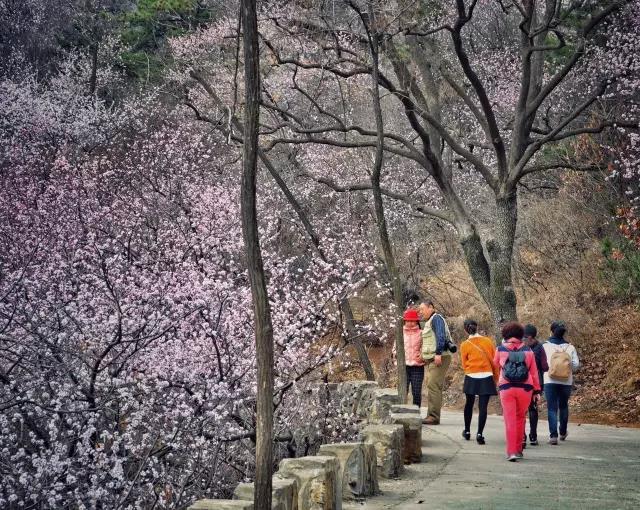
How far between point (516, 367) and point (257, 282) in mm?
5456

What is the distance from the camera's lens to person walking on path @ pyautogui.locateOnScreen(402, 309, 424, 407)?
13.8 m

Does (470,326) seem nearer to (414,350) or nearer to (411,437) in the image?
(411,437)

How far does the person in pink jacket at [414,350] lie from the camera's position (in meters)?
13.8

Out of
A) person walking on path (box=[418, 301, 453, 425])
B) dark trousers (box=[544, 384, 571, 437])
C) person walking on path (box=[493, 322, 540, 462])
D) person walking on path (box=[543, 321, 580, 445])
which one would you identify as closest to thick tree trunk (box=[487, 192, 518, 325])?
person walking on path (box=[418, 301, 453, 425])

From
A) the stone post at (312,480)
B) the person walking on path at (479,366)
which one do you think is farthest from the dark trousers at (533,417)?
the stone post at (312,480)

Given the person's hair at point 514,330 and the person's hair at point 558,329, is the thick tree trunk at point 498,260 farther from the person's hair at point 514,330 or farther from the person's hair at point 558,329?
the person's hair at point 514,330

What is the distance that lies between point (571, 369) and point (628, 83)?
9355mm

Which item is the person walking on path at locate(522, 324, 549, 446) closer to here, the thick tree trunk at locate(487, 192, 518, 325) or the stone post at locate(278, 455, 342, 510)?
the thick tree trunk at locate(487, 192, 518, 325)

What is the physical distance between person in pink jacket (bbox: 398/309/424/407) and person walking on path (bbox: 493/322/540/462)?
2804 mm

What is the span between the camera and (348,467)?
879 centimetres

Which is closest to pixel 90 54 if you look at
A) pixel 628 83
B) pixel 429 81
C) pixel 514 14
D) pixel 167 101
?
pixel 167 101

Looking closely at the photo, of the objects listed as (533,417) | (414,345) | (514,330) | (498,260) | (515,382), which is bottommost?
(533,417)

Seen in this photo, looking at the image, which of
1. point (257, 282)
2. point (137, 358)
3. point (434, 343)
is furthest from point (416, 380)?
point (257, 282)

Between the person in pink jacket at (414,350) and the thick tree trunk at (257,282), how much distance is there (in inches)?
306
